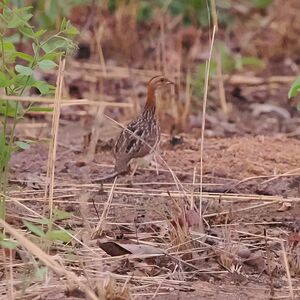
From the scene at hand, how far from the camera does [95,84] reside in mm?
9016

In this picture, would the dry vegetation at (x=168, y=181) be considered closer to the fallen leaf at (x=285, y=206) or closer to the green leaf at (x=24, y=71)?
the fallen leaf at (x=285, y=206)

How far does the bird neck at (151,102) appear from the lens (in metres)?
6.71

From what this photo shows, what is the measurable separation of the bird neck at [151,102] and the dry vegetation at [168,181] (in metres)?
0.28

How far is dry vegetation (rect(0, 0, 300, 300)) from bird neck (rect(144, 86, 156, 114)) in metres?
0.28

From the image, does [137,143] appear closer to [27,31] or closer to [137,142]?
[137,142]

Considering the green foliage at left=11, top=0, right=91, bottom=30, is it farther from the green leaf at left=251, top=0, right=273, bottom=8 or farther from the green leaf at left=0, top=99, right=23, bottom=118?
the green leaf at left=0, top=99, right=23, bottom=118

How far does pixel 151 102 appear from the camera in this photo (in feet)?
22.2

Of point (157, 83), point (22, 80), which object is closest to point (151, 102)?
point (157, 83)

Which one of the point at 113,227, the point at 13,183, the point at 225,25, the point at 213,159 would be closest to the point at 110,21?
the point at 225,25

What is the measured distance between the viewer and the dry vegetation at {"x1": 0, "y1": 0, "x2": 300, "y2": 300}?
13.6 ft

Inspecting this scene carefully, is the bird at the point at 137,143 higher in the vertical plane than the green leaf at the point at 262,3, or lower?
lower

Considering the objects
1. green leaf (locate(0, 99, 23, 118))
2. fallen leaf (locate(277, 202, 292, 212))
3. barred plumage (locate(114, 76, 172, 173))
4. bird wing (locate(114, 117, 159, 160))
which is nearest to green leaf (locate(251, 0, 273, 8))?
barred plumage (locate(114, 76, 172, 173))

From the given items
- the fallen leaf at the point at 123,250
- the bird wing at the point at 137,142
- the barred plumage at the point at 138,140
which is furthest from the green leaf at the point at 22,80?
the bird wing at the point at 137,142

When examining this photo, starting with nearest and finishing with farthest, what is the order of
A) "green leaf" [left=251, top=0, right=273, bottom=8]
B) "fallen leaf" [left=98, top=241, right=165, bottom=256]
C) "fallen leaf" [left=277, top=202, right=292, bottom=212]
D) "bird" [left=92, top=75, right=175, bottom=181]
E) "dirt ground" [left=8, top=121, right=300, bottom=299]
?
1. "dirt ground" [left=8, top=121, right=300, bottom=299]
2. "fallen leaf" [left=98, top=241, right=165, bottom=256]
3. "fallen leaf" [left=277, top=202, right=292, bottom=212]
4. "bird" [left=92, top=75, right=175, bottom=181]
5. "green leaf" [left=251, top=0, right=273, bottom=8]
